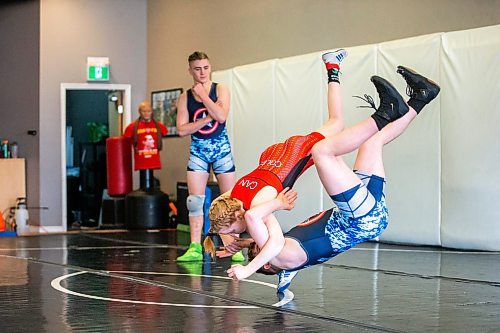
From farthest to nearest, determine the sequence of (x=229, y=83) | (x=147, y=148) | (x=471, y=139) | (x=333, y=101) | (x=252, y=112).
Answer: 1. (x=147, y=148)
2. (x=229, y=83)
3. (x=252, y=112)
4. (x=471, y=139)
5. (x=333, y=101)

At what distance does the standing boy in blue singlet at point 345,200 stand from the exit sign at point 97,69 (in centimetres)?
879

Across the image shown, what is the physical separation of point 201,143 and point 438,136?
2360mm

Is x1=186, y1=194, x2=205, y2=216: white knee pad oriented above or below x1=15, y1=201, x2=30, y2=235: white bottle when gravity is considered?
above

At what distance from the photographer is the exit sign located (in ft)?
42.4

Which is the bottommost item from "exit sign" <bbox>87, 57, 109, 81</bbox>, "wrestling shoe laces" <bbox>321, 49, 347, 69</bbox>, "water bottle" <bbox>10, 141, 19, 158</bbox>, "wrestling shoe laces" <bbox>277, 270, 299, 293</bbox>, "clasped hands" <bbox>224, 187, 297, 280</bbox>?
"wrestling shoe laces" <bbox>277, 270, 299, 293</bbox>

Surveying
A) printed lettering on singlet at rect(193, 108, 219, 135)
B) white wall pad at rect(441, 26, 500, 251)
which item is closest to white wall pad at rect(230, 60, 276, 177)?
white wall pad at rect(441, 26, 500, 251)

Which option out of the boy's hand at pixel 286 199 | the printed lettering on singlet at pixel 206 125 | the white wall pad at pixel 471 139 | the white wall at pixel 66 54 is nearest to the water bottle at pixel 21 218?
the white wall at pixel 66 54

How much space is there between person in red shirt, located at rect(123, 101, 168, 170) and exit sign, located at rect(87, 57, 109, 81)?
1.68 meters

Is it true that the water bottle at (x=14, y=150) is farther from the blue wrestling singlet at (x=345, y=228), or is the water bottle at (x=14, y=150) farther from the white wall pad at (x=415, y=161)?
the blue wrestling singlet at (x=345, y=228)

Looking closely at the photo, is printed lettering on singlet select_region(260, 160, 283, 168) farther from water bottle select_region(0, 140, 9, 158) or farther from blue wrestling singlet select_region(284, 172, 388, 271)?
water bottle select_region(0, 140, 9, 158)

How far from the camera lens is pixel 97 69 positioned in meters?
12.9

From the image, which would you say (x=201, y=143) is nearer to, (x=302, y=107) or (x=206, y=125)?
(x=206, y=125)

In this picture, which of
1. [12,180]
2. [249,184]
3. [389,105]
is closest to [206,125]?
[249,184]

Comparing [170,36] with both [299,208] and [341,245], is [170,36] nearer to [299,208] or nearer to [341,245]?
[299,208]
